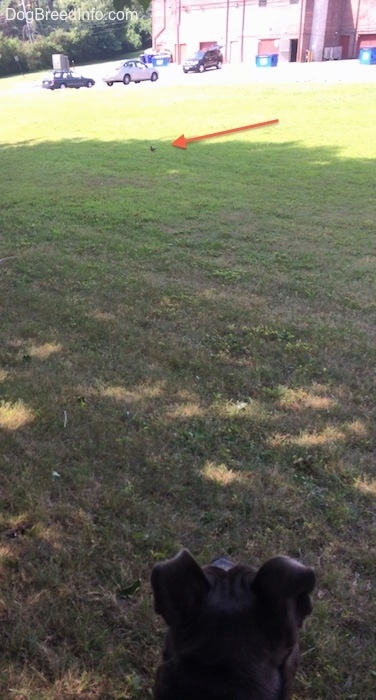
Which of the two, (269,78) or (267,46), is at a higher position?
(267,46)

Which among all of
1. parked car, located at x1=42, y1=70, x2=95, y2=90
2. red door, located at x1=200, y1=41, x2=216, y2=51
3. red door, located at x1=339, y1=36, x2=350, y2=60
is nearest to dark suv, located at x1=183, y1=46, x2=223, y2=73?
parked car, located at x1=42, y1=70, x2=95, y2=90

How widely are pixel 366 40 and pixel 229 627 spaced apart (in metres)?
53.5

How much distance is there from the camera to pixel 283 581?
1.50 metres

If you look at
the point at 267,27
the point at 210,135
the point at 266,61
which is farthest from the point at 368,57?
the point at 210,135

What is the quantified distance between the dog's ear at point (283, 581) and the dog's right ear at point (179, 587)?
141 millimetres

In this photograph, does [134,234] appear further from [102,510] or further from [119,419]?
[102,510]

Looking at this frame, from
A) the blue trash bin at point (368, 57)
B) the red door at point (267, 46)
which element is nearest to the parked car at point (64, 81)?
the blue trash bin at point (368, 57)

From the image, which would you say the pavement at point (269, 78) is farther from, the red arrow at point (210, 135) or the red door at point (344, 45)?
the red arrow at point (210, 135)

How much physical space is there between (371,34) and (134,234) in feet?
153

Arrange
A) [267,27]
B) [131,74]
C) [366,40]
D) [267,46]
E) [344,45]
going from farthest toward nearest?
1. [267,46]
2. [267,27]
3. [344,45]
4. [366,40]
5. [131,74]

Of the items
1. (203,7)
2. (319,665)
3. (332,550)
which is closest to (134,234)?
(332,550)

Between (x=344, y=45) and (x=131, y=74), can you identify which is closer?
(x=131, y=74)

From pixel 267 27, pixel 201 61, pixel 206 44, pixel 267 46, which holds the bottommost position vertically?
pixel 201 61

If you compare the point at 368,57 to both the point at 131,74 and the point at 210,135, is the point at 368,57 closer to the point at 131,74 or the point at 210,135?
the point at 131,74
